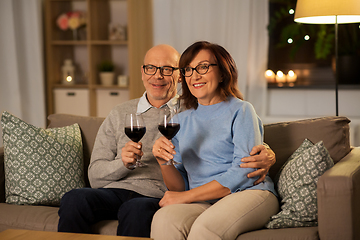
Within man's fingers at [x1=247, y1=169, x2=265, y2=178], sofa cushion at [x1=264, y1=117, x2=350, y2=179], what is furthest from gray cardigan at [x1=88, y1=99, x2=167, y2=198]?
sofa cushion at [x1=264, y1=117, x2=350, y2=179]

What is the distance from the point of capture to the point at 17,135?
1.97 m

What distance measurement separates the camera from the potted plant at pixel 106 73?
4.05 m

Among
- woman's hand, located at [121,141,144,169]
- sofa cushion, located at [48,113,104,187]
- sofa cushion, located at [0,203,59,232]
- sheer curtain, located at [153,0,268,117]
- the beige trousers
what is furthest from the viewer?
sheer curtain, located at [153,0,268,117]

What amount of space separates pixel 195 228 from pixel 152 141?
2.00 ft

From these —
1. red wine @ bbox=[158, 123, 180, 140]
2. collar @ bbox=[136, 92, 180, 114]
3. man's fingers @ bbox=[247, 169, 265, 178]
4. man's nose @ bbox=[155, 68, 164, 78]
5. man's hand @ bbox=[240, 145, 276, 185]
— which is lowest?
man's fingers @ bbox=[247, 169, 265, 178]

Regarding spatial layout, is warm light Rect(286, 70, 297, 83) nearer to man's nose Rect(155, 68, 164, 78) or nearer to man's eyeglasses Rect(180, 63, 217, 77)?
man's nose Rect(155, 68, 164, 78)

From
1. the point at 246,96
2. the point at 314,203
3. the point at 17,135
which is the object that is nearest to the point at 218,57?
the point at 314,203

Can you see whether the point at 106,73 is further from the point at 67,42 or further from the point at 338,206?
the point at 338,206

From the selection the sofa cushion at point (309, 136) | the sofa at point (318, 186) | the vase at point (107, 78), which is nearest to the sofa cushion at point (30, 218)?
the sofa at point (318, 186)

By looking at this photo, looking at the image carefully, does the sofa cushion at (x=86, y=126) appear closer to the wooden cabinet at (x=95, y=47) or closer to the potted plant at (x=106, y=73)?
the wooden cabinet at (x=95, y=47)

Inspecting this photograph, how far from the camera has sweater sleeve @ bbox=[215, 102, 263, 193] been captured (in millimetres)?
1584

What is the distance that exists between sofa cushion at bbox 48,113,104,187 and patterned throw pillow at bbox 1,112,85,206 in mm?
213

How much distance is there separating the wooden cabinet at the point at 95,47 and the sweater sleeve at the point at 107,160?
195 centimetres

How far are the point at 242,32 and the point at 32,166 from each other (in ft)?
8.53
